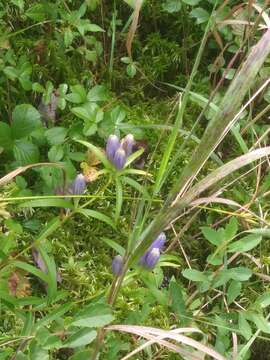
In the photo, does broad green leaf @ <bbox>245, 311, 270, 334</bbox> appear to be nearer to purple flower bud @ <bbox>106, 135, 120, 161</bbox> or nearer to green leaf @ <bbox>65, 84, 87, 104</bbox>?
purple flower bud @ <bbox>106, 135, 120, 161</bbox>

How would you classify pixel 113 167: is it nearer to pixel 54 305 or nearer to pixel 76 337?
pixel 54 305

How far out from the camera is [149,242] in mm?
1130

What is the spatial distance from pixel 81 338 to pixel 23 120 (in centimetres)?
68

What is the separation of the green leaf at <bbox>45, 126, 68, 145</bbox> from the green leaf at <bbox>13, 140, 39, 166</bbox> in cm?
8

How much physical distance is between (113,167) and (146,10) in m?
0.74

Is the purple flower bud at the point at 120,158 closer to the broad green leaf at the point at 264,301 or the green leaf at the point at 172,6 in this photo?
the broad green leaf at the point at 264,301

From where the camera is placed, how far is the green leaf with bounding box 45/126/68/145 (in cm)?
180

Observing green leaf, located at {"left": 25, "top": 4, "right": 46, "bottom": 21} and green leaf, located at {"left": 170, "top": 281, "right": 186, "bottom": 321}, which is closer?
green leaf, located at {"left": 170, "top": 281, "right": 186, "bottom": 321}

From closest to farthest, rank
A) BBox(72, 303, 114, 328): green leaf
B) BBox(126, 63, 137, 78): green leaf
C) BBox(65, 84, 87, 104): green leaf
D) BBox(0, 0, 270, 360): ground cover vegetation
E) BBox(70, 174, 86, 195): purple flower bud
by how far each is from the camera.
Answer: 1. BBox(72, 303, 114, 328): green leaf
2. BBox(0, 0, 270, 360): ground cover vegetation
3. BBox(70, 174, 86, 195): purple flower bud
4. BBox(65, 84, 87, 104): green leaf
5. BBox(126, 63, 137, 78): green leaf

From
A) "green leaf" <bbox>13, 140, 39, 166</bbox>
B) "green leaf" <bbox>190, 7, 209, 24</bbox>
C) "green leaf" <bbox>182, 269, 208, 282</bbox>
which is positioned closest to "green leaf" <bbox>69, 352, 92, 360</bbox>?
"green leaf" <bbox>182, 269, 208, 282</bbox>

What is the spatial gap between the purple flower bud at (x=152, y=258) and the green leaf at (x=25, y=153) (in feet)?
1.41

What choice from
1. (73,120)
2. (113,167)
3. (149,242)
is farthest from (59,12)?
(149,242)

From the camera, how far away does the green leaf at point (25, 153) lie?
5.66ft

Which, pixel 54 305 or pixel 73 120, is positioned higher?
pixel 73 120
